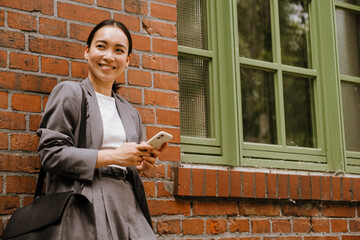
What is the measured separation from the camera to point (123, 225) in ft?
8.13

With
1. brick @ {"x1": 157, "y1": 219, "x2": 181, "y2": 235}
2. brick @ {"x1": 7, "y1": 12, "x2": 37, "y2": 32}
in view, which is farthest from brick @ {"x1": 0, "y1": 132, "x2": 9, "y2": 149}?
brick @ {"x1": 157, "y1": 219, "x2": 181, "y2": 235}

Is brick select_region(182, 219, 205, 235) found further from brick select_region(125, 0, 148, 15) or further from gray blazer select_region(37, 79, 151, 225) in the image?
brick select_region(125, 0, 148, 15)

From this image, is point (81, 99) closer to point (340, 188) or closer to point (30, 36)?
point (30, 36)

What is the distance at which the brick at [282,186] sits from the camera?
3715 mm

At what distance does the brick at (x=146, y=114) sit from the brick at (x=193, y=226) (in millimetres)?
643

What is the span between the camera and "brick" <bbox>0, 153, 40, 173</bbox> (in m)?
2.72

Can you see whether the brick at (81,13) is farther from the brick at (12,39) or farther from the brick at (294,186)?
the brick at (294,186)

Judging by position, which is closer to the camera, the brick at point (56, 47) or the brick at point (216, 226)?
the brick at point (56, 47)

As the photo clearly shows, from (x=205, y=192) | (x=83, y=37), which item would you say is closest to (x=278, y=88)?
(x=205, y=192)

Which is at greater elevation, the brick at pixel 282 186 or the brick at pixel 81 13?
the brick at pixel 81 13

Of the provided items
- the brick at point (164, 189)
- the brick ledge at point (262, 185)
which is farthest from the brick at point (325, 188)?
the brick at point (164, 189)

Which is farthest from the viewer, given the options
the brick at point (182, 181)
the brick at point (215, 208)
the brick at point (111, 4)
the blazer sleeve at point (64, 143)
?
the brick at point (215, 208)

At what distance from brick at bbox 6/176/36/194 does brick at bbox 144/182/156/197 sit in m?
0.68

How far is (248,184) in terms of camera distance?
3582 mm
